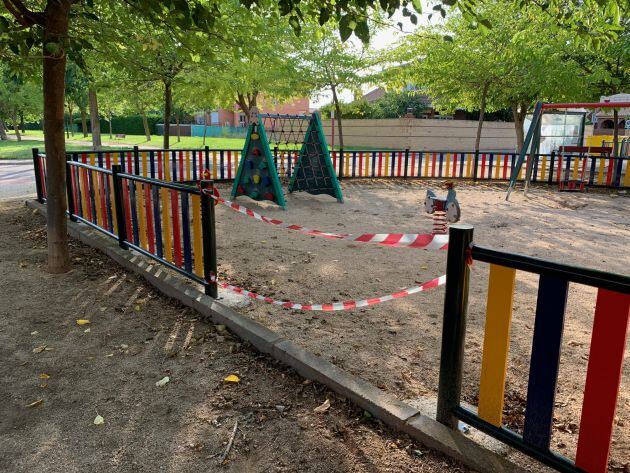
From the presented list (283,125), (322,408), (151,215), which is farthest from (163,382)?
(283,125)

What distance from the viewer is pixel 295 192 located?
43.9 ft

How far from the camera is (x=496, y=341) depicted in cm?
248

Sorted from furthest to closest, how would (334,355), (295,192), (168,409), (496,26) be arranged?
(496,26)
(295,192)
(334,355)
(168,409)

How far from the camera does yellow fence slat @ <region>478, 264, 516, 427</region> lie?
2375 mm

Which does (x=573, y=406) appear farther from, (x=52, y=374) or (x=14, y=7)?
(x=14, y=7)

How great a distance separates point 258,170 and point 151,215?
571cm

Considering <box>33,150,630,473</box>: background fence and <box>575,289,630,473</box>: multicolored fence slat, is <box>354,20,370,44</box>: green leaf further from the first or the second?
<box>575,289,630,473</box>: multicolored fence slat

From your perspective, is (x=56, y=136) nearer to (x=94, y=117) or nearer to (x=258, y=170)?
(x=258, y=170)

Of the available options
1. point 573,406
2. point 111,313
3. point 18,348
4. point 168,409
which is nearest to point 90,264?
point 111,313

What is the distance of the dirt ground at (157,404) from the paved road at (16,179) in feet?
30.6

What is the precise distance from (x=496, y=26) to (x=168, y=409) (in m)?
18.8

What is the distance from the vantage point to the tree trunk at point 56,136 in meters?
4.95

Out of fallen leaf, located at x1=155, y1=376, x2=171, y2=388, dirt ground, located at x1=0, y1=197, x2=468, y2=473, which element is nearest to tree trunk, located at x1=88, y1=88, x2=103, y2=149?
dirt ground, located at x1=0, y1=197, x2=468, y2=473

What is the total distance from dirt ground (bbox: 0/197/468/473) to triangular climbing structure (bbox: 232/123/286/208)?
6.28m
